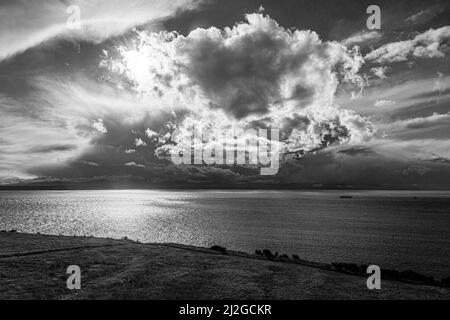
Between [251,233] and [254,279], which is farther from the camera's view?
[251,233]

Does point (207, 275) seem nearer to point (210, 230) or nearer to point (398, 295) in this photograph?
point (398, 295)

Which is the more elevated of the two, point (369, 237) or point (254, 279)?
point (254, 279)

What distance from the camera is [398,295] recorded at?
1304 cm

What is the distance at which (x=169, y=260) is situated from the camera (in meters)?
18.2
